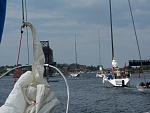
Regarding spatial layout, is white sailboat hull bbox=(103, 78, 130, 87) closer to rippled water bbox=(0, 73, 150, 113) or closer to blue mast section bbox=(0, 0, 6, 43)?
rippled water bbox=(0, 73, 150, 113)

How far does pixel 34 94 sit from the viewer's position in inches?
260

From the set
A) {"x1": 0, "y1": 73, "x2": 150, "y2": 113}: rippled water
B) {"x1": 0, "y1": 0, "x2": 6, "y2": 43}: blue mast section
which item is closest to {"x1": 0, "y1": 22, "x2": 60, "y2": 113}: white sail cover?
{"x1": 0, "y1": 0, "x2": 6, "y2": 43}: blue mast section

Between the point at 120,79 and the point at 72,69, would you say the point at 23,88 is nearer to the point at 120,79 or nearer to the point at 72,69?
the point at 120,79

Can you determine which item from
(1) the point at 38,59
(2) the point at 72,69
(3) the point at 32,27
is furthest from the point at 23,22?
(2) the point at 72,69

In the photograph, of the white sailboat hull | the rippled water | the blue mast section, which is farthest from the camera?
the white sailboat hull

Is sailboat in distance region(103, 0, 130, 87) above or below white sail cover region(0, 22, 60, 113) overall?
above

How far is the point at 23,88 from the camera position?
660 cm

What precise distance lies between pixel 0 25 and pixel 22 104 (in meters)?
1.48

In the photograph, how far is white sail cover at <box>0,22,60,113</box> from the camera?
6.35 meters

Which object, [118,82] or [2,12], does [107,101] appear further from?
[2,12]

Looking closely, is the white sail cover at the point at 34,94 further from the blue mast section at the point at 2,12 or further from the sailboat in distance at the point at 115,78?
the sailboat in distance at the point at 115,78

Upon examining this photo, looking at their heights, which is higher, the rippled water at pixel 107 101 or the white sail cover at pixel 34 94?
the white sail cover at pixel 34 94

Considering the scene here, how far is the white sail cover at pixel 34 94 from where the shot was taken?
635 cm

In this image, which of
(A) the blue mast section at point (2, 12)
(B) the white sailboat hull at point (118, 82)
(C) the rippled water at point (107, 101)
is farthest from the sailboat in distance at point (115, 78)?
(A) the blue mast section at point (2, 12)
